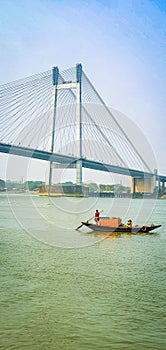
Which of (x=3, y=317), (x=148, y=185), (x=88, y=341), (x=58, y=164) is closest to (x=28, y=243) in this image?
(x=3, y=317)

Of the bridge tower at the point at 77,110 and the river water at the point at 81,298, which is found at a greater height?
the bridge tower at the point at 77,110

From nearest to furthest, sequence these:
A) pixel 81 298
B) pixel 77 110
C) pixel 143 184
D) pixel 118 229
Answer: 1. pixel 81 298
2. pixel 118 229
3. pixel 77 110
4. pixel 143 184

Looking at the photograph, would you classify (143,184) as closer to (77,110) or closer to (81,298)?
(77,110)

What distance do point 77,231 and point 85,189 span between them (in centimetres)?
3187

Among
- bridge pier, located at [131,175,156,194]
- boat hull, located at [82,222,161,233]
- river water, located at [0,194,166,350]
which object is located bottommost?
river water, located at [0,194,166,350]

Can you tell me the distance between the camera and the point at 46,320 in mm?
5949

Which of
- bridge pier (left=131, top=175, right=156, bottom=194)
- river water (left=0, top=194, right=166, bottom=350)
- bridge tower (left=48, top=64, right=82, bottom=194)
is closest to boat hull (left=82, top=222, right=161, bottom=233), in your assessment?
river water (left=0, top=194, right=166, bottom=350)

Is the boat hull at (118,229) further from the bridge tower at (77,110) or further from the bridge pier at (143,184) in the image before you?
the bridge pier at (143,184)

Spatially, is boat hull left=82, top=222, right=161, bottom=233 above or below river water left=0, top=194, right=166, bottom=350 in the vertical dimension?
above

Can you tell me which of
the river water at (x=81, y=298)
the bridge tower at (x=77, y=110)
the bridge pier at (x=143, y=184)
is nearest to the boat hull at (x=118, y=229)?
the river water at (x=81, y=298)

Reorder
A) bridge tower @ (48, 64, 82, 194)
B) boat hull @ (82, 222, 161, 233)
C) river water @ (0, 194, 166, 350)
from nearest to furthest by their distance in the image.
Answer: river water @ (0, 194, 166, 350)
boat hull @ (82, 222, 161, 233)
bridge tower @ (48, 64, 82, 194)

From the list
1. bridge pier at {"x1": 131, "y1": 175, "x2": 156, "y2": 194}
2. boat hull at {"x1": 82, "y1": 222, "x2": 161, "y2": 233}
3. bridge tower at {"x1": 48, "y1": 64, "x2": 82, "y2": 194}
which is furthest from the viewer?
bridge pier at {"x1": 131, "y1": 175, "x2": 156, "y2": 194}

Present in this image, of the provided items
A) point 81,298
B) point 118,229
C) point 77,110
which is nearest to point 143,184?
point 77,110

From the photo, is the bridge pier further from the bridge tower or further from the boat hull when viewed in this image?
the boat hull
